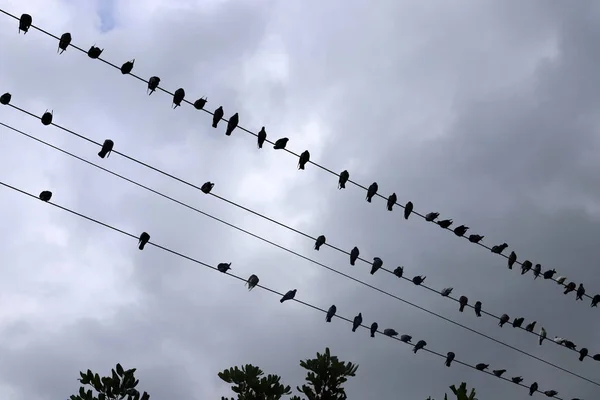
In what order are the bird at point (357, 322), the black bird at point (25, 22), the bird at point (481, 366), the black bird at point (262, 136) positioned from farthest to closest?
the bird at point (481, 366), the bird at point (357, 322), the black bird at point (262, 136), the black bird at point (25, 22)

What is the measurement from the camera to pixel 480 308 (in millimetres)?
18250

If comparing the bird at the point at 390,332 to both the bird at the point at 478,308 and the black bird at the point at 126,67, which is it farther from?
the black bird at the point at 126,67

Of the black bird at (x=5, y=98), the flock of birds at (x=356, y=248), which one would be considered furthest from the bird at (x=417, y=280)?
the black bird at (x=5, y=98)

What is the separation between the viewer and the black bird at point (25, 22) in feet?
39.2

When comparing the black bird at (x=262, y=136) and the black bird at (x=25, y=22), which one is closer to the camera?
the black bird at (x=25, y=22)

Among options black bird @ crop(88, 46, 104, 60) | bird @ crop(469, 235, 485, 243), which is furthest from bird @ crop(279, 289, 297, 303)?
black bird @ crop(88, 46, 104, 60)

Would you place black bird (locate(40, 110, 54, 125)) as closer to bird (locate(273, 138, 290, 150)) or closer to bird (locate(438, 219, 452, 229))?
bird (locate(273, 138, 290, 150))

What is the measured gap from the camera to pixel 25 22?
39.3 ft

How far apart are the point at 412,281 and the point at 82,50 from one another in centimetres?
803

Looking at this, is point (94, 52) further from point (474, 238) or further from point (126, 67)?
point (474, 238)

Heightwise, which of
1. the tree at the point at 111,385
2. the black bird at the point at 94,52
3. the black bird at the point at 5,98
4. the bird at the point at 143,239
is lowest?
the tree at the point at 111,385

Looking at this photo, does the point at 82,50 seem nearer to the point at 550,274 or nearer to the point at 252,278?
the point at 252,278

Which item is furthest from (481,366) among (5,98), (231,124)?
(5,98)

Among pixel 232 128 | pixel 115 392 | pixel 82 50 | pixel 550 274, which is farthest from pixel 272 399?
pixel 550 274
